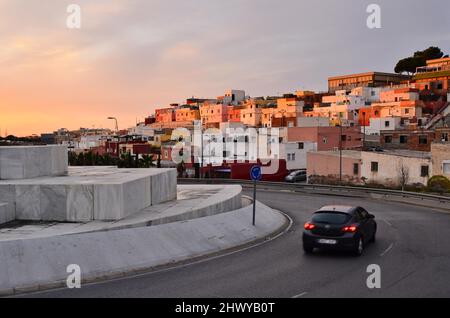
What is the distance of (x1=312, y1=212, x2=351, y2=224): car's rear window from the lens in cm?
1509

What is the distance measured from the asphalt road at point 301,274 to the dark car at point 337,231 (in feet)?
1.25

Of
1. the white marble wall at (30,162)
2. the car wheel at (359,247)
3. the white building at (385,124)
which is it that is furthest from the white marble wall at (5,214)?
the white building at (385,124)

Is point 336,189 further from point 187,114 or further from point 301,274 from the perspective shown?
point 187,114

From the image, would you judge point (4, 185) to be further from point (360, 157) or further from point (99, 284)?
point (360, 157)

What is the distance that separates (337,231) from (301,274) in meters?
2.37

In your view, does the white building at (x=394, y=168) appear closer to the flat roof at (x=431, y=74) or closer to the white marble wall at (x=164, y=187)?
the white marble wall at (x=164, y=187)

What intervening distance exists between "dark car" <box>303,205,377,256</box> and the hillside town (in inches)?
963

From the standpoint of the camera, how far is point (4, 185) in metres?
17.9

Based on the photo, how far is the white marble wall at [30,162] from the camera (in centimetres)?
1955

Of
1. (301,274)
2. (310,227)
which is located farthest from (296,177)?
(301,274)

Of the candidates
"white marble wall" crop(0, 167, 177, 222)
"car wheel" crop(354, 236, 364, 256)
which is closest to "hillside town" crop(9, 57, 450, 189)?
"white marble wall" crop(0, 167, 177, 222)

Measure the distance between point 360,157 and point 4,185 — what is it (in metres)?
36.9

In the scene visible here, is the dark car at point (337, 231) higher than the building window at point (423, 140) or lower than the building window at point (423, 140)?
lower

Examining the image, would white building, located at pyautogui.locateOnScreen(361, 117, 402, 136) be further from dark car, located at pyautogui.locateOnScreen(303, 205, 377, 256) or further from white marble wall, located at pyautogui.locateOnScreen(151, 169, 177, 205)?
dark car, located at pyautogui.locateOnScreen(303, 205, 377, 256)
